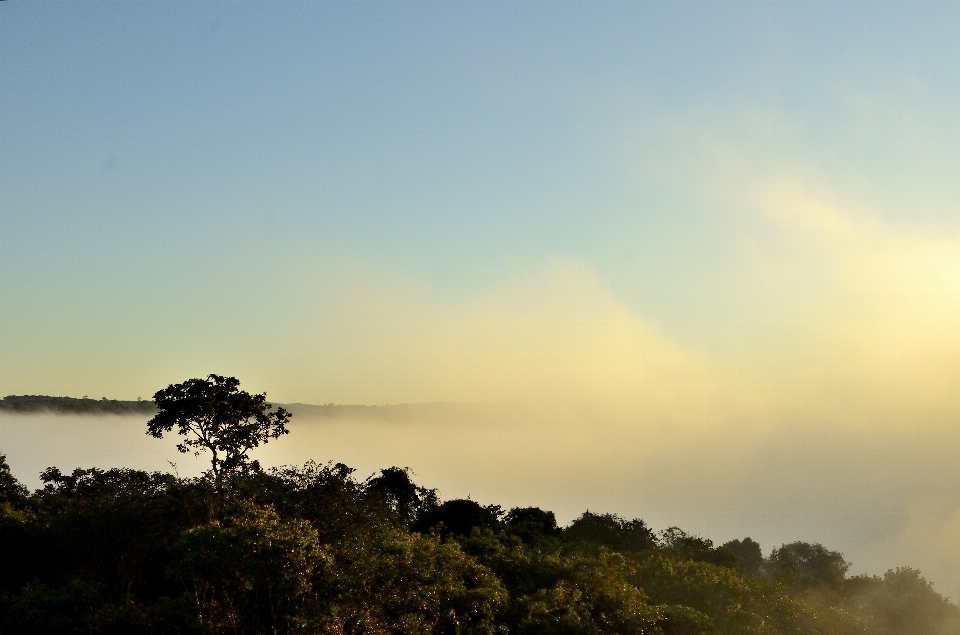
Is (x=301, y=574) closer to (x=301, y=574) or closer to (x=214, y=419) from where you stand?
(x=301, y=574)

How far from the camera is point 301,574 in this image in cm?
2286

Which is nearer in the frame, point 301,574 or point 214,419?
point 301,574

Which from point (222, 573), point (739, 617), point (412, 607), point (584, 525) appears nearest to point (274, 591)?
point (222, 573)

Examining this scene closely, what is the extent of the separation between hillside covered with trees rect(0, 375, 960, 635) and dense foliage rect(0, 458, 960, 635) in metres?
0.06

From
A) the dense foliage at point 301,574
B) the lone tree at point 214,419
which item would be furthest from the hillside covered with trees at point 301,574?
the lone tree at point 214,419

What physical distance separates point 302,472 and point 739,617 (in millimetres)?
19677

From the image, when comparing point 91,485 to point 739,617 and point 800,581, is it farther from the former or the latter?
point 800,581

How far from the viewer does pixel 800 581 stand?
80812 millimetres

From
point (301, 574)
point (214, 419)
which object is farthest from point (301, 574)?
point (214, 419)

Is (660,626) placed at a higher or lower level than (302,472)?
lower

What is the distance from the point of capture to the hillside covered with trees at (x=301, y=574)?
23469mm

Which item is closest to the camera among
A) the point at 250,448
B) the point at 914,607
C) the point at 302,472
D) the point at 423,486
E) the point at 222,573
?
the point at 222,573

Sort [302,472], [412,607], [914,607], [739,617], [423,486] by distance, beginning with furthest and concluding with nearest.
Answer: [423,486] < [914,607] < [739,617] < [302,472] < [412,607]

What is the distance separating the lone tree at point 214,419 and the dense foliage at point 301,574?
13.8 m
